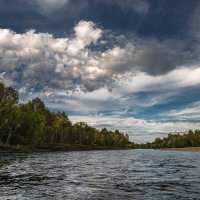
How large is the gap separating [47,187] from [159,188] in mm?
7707

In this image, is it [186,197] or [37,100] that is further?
[37,100]

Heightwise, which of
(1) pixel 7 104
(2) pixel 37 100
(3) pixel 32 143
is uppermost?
(2) pixel 37 100

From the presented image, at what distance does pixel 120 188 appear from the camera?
23.2m

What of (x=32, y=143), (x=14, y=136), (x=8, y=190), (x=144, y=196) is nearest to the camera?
(x=144, y=196)

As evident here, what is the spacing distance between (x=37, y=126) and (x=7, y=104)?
24.3 metres

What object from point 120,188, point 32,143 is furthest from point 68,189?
point 32,143

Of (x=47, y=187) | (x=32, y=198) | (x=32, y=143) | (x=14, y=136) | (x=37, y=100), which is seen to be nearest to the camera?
(x=32, y=198)

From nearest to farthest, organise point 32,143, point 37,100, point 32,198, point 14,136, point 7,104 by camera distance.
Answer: point 32,198 < point 7,104 < point 14,136 < point 32,143 < point 37,100

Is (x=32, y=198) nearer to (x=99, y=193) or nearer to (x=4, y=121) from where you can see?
(x=99, y=193)

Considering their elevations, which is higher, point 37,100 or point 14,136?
point 37,100

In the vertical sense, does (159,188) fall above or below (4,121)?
below

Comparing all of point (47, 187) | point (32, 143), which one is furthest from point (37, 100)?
point (47, 187)

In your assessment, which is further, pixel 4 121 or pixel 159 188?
pixel 4 121

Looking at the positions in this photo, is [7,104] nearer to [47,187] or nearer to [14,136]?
[14,136]
